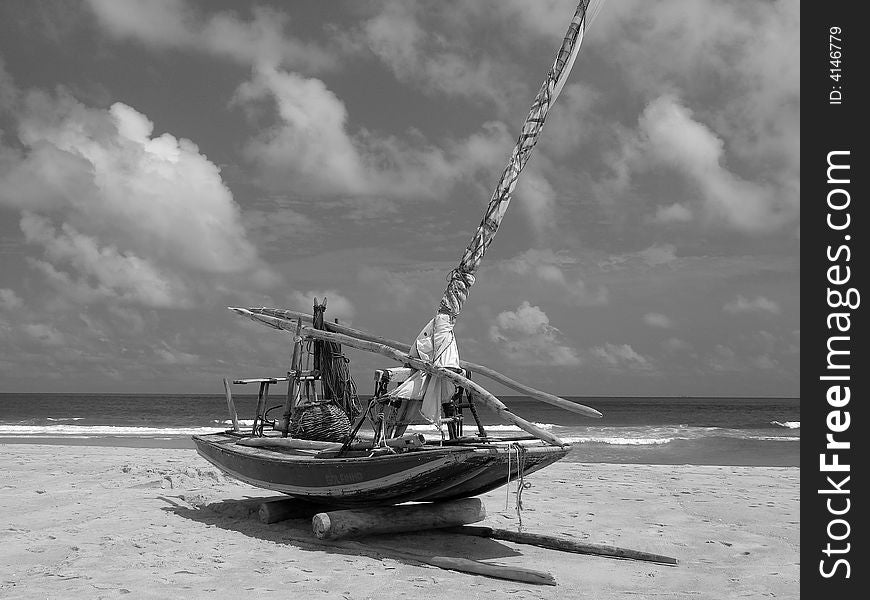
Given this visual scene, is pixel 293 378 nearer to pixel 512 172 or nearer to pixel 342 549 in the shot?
pixel 342 549

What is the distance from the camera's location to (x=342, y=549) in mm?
8195

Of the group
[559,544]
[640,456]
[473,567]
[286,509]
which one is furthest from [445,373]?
[640,456]

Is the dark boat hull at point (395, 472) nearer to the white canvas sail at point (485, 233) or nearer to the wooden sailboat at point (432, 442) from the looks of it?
the wooden sailboat at point (432, 442)

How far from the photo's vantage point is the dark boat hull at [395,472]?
24.9 ft

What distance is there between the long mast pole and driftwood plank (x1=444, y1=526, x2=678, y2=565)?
252 centimetres

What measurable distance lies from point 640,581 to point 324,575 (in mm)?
2937

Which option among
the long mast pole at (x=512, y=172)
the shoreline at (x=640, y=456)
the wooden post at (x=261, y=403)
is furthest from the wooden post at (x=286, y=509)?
the shoreline at (x=640, y=456)

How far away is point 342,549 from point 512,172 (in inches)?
177

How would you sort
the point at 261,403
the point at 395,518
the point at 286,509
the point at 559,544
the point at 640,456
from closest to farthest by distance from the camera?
the point at 559,544 → the point at 395,518 → the point at 286,509 → the point at 261,403 → the point at 640,456

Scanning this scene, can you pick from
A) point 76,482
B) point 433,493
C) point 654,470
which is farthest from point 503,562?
point 654,470

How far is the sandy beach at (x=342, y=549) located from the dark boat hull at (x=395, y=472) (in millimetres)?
537

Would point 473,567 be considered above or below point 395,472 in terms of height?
below

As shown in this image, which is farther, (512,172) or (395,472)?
(512,172)
